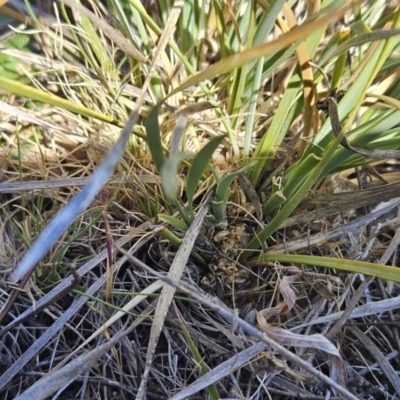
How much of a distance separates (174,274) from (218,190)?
0.13 m

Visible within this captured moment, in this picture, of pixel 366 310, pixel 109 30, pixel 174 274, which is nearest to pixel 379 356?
pixel 366 310

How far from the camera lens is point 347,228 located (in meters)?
0.75

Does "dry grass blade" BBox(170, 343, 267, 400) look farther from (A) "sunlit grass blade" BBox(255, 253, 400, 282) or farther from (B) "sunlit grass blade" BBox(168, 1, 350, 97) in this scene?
(B) "sunlit grass blade" BBox(168, 1, 350, 97)

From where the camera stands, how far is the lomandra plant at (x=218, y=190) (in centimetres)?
66

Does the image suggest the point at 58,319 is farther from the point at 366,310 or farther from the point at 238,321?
the point at 366,310

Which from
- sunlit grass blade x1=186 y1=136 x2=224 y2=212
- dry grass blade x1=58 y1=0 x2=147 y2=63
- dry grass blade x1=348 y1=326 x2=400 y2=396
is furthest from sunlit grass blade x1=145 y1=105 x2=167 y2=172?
dry grass blade x1=348 y1=326 x2=400 y2=396

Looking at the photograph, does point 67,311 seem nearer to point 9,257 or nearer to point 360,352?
point 9,257

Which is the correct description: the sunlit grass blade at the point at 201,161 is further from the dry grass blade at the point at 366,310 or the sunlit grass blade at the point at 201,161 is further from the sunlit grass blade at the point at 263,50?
the dry grass blade at the point at 366,310

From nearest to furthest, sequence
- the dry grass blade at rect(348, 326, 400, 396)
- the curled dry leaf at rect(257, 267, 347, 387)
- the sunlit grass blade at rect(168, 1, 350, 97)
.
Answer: the sunlit grass blade at rect(168, 1, 350, 97) → the curled dry leaf at rect(257, 267, 347, 387) → the dry grass blade at rect(348, 326, 400, 396)

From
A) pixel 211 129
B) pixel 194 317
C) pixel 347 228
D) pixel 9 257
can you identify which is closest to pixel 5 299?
pixel 9 257

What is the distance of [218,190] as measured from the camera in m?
0.68

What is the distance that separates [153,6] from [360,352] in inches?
27.0

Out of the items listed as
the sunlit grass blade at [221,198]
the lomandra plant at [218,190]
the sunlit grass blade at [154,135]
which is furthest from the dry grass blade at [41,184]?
the sunlit grass blade at [154,135]

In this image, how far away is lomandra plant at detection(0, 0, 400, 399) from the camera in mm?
661
